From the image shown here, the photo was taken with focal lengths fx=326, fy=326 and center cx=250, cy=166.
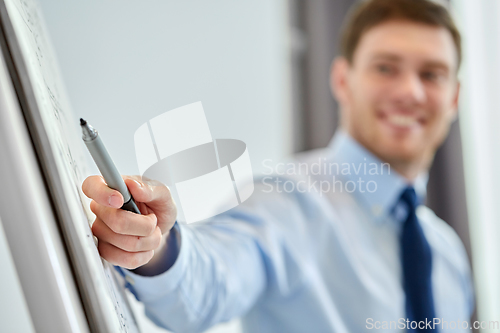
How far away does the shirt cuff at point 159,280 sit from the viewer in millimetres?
219

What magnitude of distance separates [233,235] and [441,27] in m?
0.42

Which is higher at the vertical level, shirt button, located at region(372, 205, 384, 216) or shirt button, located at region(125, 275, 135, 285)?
shirt button, located at region(125, 275, 135, 285)

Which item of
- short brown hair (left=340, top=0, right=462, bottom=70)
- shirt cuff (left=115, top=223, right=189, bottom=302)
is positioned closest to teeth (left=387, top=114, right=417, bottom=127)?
short brown hair (left=340, top=0, right=462, bottom=70)

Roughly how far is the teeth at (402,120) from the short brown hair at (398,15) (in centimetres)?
12

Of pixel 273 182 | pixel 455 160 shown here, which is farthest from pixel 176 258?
pixel 455 160

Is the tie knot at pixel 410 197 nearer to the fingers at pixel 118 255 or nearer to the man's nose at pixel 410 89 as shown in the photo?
the man's nose at pixel 410 89

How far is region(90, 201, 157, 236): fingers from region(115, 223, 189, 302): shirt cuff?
0.05 m

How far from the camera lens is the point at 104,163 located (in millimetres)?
133

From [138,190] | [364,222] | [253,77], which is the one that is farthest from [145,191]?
[253,77]

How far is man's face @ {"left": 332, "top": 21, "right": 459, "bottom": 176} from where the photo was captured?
47 cm

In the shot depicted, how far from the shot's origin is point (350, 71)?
0.54 meters

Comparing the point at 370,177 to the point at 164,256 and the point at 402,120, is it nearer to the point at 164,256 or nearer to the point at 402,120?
the point at 402,120

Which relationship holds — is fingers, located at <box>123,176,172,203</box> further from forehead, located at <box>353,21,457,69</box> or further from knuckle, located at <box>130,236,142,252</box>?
forehead, located at <box>353,21,457,69</box>

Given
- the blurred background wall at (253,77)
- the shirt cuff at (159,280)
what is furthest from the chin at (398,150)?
the shirt cuff at (159,280)
